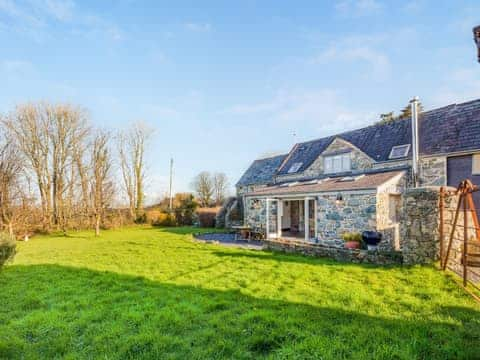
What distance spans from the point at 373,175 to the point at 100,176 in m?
19.3

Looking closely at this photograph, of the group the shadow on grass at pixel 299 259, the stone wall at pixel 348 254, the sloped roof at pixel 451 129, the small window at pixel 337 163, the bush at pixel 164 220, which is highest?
the sloped roof at pixel 451 129

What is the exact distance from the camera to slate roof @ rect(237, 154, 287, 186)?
75.4 feet

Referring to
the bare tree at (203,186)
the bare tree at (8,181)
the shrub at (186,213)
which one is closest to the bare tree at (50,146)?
the bare tree at (8,181)

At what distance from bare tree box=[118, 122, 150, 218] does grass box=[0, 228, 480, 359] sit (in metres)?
21.2

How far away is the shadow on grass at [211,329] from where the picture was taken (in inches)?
133

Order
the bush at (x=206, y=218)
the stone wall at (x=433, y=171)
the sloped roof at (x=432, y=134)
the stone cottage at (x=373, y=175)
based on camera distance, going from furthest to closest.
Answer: the bush at (x=206, y=218), the stone wall at (x=433, y=171), the sloped roof at (x=432, y=134), the stone cottage at (x=373, y=175)

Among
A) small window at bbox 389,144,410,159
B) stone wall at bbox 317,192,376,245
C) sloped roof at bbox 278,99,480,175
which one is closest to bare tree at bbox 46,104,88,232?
sloped roof at bbox 278,99,480,175

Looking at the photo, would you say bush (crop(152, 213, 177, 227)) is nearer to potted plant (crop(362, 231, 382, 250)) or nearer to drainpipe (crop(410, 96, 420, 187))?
potted plant (crop(362, 231, 382, 250))

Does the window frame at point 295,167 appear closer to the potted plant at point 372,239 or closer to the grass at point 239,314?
the potted plant at point 372,239

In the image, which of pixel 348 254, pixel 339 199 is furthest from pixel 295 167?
pixel 348 254

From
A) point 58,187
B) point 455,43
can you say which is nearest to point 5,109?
point 58,187

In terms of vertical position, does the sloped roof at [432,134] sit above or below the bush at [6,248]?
above

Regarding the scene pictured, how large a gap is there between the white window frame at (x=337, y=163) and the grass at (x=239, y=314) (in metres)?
10.2

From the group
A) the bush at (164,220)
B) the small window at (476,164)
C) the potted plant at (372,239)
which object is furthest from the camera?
the bush at (164,220)
